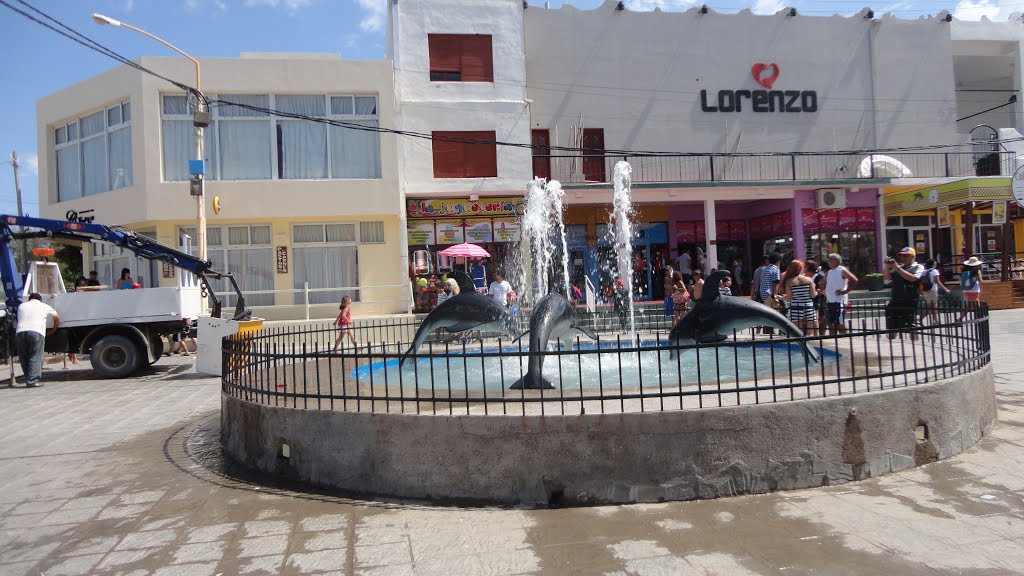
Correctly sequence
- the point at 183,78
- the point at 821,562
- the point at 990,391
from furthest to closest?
the point at 183,78 → the point at 990,391 → the point at 821,562

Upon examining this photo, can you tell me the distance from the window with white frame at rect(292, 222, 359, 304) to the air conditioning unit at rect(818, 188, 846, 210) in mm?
15847

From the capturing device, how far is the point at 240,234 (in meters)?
19.9

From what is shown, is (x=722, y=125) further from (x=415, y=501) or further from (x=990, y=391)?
(x=415, y=501)

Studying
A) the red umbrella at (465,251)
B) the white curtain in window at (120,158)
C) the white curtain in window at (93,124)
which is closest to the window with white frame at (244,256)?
the white curtain in window at (120,158)

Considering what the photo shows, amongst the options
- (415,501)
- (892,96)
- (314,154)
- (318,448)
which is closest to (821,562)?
(415,501)

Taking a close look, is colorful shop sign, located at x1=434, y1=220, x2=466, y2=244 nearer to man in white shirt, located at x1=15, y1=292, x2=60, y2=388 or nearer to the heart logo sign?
man in white shirt, located at x1=15, y1=292, x2=60, y2=388

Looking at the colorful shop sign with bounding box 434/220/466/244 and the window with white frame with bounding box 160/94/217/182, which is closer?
the window with white frame with bounding box 160/94/217/182

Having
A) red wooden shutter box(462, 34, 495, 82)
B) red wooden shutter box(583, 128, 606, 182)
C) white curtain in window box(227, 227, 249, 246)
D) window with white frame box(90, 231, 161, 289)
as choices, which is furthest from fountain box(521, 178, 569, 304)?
window with white frame box(90, 231, 161, 289)

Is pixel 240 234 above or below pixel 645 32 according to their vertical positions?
below

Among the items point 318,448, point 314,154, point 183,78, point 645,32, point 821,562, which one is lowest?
point 821,562

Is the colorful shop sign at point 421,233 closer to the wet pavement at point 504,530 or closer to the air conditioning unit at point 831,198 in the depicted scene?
the air conditioning unit at point 831,198

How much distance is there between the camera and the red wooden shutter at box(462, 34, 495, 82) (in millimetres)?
21609

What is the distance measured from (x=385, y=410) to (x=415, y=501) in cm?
75

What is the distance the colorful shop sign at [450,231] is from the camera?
21562mm
